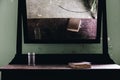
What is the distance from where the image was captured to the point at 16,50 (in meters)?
2.56

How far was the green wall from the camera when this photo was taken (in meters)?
2.62

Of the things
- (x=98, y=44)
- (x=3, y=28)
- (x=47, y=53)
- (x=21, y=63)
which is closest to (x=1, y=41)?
(x=3, y=28)

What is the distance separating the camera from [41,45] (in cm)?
262

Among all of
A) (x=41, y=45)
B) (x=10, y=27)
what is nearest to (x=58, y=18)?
(x=41, y=45)

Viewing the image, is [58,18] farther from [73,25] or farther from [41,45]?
[41,45]

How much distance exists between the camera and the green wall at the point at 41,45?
2615 mm

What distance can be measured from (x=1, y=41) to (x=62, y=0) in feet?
2.54

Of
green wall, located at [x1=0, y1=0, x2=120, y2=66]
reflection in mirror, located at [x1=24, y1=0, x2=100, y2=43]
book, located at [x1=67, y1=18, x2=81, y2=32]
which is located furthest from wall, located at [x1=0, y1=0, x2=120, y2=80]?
book, located at [x1=67, y1=18, x2=81, y2=32]
